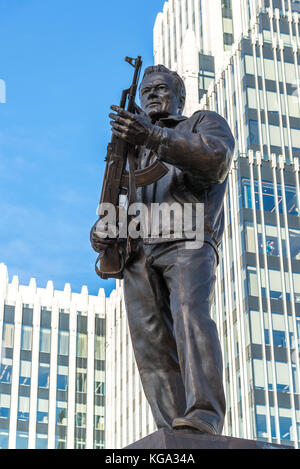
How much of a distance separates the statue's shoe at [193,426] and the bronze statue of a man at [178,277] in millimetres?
71

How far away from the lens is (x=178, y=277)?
5.88 meters

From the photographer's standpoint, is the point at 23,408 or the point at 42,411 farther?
the point at 42,411

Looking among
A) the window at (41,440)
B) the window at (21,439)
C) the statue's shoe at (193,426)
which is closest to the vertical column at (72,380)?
the window at (41,440)

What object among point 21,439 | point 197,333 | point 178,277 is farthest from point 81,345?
point 197,333

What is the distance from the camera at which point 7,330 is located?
74.9 meters

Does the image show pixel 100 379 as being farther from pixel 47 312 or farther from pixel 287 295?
pixel 287 295

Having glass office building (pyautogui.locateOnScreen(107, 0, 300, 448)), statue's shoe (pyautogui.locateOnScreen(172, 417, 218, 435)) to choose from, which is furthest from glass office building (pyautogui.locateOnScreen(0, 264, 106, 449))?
statue's shoe (pyautogui.locateOnScreen(172, 417, 218, 435))

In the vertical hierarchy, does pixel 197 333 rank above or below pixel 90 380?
below

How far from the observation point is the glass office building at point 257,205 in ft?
158

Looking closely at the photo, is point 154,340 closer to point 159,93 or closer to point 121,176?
point 121,176

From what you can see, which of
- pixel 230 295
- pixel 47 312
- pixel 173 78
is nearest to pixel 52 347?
pixel 47 312

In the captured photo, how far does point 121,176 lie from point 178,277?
3.13 feet

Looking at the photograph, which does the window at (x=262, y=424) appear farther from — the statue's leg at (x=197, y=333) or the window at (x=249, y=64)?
the statue's leg at (x=197, y=333)

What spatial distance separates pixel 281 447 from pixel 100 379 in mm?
72107
